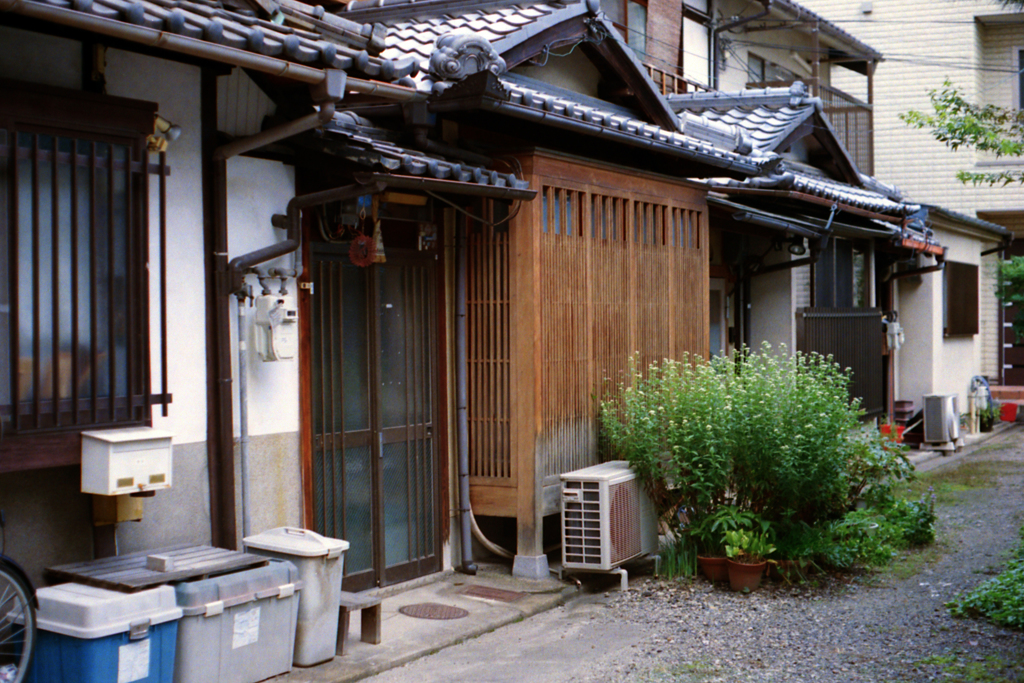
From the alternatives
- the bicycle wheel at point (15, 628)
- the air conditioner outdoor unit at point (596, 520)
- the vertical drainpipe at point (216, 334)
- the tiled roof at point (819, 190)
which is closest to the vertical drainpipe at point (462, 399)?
the air conditioner outdoor unit at point (596, 520)

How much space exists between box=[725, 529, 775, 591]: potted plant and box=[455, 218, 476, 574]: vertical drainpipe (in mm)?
2200

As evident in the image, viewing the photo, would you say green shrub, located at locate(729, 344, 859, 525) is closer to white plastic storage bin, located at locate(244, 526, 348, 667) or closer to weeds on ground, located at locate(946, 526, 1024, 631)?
weeds on ground, located at locate(946, 526, 1024, 631)

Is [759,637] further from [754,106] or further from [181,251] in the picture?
[754,106]

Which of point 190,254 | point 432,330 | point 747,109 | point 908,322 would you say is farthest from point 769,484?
point 908,322

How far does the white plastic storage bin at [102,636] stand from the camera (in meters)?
5.21

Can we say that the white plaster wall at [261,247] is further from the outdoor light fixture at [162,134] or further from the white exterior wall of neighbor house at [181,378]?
the outdoor light fixture at [162,134]

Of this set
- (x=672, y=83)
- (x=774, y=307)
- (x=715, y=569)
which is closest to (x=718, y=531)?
(x=715, y=569)

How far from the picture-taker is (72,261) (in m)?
5.54

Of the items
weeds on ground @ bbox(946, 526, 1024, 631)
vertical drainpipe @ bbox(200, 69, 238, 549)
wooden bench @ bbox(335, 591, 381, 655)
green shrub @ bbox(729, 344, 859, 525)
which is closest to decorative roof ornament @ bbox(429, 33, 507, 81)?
vertical drainpipe @ bbox(200, 69, 238, 549)

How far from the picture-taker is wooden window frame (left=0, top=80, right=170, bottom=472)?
5.29 meters

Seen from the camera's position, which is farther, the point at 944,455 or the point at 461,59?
the point at 944,455

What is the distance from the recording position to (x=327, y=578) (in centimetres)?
654

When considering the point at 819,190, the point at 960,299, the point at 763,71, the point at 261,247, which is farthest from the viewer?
the point at 960,299

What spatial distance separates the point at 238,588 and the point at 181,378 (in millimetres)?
1436
